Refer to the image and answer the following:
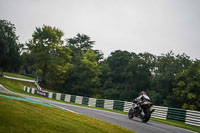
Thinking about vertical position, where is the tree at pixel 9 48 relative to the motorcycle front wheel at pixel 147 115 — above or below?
above

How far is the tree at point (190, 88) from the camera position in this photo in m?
41.3

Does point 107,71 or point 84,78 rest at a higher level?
point 107,71

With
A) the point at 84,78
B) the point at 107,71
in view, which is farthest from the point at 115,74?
the point at 84,78

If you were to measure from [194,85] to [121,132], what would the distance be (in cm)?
3970

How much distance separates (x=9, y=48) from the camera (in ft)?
159

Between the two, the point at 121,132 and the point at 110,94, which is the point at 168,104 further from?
the point at 121,132

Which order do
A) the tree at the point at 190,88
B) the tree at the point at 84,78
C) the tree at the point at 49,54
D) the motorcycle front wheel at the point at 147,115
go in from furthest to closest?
the tree at the point at 84,78
the tree at the point at 49,54
the tree at the point at 190,88
the motorcycle front wheel at the point at 147,115

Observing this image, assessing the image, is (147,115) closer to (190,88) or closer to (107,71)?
(190,88)

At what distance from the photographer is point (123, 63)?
65.1m

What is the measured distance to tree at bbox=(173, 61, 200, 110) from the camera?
41.3 meters

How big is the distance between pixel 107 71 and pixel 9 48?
28454 mm

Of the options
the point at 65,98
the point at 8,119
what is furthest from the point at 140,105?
the point at 65,98

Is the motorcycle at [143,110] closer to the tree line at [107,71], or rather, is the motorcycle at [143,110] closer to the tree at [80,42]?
the tree line at [107,71]

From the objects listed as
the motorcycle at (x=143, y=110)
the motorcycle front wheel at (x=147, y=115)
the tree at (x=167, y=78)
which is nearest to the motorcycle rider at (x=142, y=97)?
the motorcycle at (x=143, y=110)
